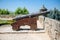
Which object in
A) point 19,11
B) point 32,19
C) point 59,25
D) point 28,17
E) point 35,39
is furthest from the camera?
point 19,11

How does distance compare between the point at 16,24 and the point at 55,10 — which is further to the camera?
the point at 55,10

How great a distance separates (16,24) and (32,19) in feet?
3.88

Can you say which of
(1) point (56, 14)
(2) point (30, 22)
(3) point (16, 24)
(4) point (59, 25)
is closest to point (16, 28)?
(3) point (16, 24)

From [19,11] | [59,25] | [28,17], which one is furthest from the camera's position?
[19,11]

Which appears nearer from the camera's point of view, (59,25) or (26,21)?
(59,25)

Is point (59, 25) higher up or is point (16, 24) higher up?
point (59, 25)

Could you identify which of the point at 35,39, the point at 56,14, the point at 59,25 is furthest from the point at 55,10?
the point at 59,25

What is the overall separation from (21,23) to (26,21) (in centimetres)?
38

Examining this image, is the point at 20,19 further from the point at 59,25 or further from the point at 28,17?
the point at 59,25

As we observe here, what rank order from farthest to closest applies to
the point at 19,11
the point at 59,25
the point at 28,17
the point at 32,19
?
the point at 19,11 → the point at 28,17 → the point at 32,19 → the point at 59,25

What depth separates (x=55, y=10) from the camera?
14750 mm

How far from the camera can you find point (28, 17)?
45.7 feet

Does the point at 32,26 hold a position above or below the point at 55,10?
below

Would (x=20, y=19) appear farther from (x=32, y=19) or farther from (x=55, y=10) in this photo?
(x=55, y=10)
